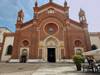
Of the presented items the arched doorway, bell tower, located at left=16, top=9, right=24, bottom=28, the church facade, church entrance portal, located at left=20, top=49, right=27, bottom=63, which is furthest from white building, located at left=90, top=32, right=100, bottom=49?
bell tower, located at left=16, top=9, right=24, bottom=28

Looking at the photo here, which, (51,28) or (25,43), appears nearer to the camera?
→ (25,43)

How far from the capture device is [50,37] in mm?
33500

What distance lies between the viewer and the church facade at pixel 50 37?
3256 centimetres

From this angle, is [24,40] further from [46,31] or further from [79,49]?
[79,49]

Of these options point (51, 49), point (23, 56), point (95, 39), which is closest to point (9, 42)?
point (23, 56)

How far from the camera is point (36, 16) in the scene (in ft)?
114

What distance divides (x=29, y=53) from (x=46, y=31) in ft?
17.5

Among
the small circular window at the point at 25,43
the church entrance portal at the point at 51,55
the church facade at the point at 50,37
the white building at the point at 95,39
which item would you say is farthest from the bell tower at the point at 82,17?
the small circular window at the point at 25,43

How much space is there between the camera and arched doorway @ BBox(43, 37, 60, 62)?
33.2m

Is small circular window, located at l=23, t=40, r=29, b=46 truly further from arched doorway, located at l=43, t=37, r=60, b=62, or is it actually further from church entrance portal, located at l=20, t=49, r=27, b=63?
arched doorway, located at l=43, t=37, r=60, b=62

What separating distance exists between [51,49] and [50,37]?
2.41 m

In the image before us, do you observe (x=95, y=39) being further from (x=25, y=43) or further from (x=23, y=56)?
(x=23, y=56)

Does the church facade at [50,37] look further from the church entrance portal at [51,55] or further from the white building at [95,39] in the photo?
the white building at [95,39]

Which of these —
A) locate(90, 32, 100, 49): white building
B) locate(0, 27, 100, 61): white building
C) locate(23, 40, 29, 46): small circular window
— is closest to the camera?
locate(23, 40, 29, 46): small circular window
